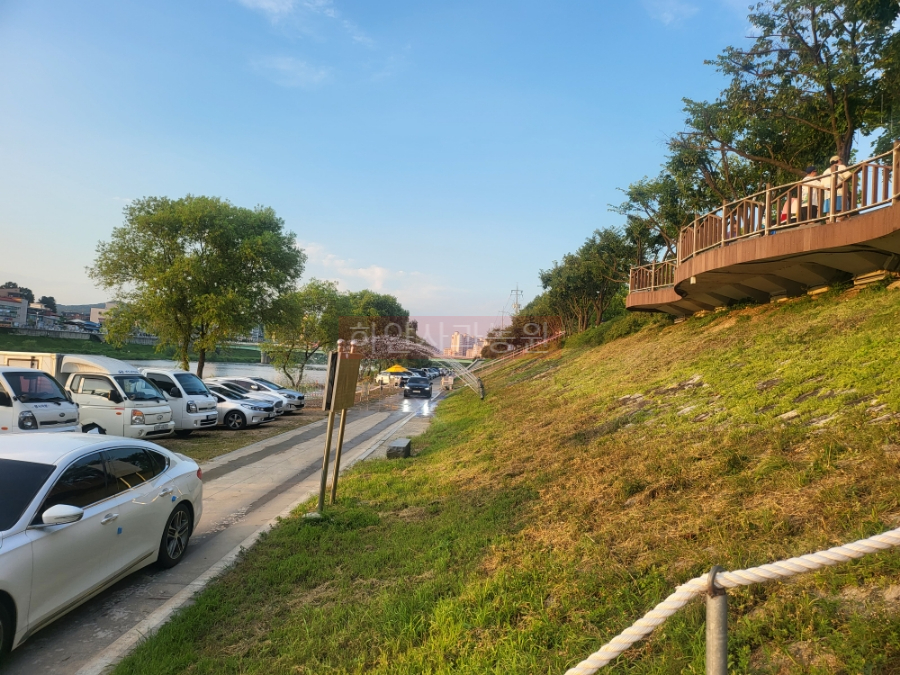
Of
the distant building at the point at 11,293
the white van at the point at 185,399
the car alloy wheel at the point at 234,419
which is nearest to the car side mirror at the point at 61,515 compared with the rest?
the white van at the point at 185,399

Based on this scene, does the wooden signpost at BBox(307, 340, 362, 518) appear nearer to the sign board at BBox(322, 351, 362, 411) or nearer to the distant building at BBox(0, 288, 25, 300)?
the sign board at BBox(322, 351, 362, 411)

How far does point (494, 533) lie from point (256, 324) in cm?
2235

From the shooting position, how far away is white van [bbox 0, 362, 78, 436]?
9062mm

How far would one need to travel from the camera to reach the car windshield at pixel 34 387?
9.38 meters

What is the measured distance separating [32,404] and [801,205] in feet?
45.6

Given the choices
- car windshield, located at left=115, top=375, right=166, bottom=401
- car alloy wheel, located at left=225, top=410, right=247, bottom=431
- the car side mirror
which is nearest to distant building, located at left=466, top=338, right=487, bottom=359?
car alloy wheel, located at left=225, top=410, right=247, bottom=431

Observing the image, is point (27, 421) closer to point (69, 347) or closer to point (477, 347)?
point (69, 347)

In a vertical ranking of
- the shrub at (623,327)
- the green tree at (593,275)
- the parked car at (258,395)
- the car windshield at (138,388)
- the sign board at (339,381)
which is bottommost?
the parked car at (258,395)

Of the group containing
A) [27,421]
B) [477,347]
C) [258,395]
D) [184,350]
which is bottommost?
[258,395]

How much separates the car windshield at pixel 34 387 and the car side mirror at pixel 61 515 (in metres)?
7.08

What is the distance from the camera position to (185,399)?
14.8 m

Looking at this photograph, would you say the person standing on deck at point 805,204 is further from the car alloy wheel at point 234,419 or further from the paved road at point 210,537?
the car alloy wheel at point 234,419

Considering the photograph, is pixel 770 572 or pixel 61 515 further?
pixel 61 515

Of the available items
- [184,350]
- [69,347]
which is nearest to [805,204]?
[184,350]
